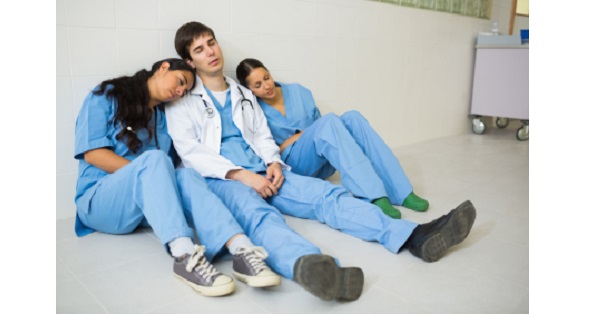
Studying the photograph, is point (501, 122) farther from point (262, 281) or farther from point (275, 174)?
point (262, 281)

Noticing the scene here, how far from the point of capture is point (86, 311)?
1204mm

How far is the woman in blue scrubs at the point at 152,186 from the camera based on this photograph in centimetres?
134

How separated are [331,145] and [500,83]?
2557 mm

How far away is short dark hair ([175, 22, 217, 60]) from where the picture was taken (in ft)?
6.31

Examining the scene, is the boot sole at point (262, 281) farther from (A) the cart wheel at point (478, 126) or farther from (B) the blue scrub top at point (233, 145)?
(A) the cart wheel at point (478, 126)

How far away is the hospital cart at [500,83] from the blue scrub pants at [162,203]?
9.84 ft

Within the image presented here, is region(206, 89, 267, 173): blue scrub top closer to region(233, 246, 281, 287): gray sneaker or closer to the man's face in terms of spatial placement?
the man's face

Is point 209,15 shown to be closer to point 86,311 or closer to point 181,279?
point 181,279

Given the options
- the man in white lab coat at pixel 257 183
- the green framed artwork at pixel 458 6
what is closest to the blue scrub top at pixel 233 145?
the man in white lab coat at pixel 257 183

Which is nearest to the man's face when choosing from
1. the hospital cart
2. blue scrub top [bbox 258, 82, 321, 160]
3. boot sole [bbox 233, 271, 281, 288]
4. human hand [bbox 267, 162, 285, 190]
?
blue scrub top [bbox 258, 82, 321, 160]

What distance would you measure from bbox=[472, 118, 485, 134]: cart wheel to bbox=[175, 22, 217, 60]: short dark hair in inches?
115

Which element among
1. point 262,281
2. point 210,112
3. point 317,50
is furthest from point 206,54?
point 262,281
